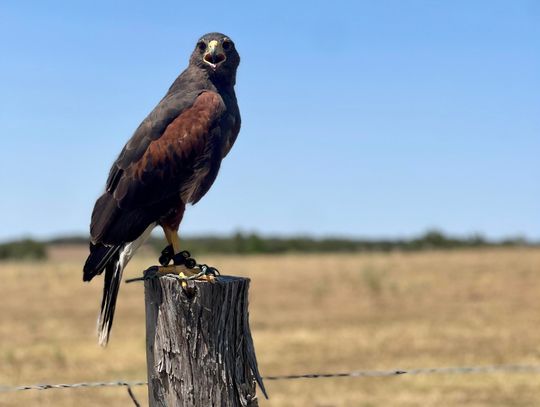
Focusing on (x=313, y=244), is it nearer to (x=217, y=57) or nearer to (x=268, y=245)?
(x=268, y=245)

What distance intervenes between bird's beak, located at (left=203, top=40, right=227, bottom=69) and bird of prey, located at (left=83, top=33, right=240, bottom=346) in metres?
0.18

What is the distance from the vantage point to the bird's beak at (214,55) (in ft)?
17.4

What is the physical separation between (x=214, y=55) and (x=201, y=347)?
6.48 feet

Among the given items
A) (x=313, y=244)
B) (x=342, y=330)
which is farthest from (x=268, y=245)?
(x=342, y=330)

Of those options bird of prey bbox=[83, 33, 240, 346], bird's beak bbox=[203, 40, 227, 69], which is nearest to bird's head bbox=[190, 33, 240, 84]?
bird's beak bbox=[203, 40, 227, 69]

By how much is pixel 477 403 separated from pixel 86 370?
7.83 metres

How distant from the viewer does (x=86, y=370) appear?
57.2 feet

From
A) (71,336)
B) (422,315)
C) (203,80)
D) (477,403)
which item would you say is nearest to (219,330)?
(203,80)

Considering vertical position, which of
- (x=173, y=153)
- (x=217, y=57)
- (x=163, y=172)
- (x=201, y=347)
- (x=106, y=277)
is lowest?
(x=201, y=347)

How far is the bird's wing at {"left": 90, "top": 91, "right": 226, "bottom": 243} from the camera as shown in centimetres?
491

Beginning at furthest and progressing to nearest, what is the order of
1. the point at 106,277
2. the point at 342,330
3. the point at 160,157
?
the point at 342,330 → the point at 160,157 → the point at 106,277

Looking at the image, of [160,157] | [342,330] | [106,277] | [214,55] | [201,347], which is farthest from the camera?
[342,330]

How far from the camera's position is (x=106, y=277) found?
477 cm

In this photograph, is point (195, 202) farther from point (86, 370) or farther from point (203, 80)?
point (86, 370)
